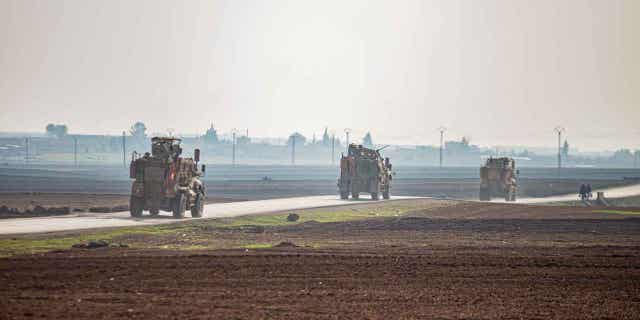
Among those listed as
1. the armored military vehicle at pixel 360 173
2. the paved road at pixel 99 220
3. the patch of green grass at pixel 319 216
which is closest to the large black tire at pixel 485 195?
the armored military vehicle at pixel 360 173

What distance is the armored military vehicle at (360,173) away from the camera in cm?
7819

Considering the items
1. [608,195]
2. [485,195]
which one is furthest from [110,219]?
[608,195]

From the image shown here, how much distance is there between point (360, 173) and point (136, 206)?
31.7 meters

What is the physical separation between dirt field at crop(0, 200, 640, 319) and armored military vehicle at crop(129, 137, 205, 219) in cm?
604

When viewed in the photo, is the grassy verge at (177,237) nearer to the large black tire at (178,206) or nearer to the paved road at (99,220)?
the paved road at (99,220)

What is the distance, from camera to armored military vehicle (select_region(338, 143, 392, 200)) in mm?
78188

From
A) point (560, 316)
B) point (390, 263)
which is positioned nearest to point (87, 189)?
point (390, 263)

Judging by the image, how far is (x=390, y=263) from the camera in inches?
1150

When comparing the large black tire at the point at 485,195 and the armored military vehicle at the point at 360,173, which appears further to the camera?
the large black tire at the point at 485,195

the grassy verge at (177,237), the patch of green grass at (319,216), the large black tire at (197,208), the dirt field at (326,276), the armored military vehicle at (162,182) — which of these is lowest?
the dirt field at (326,276)

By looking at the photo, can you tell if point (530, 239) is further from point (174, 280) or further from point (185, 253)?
point (174, 280)

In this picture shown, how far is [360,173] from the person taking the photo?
3100 inches

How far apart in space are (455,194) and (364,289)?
79873 mm

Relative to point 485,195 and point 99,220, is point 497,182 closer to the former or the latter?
point 485,195
